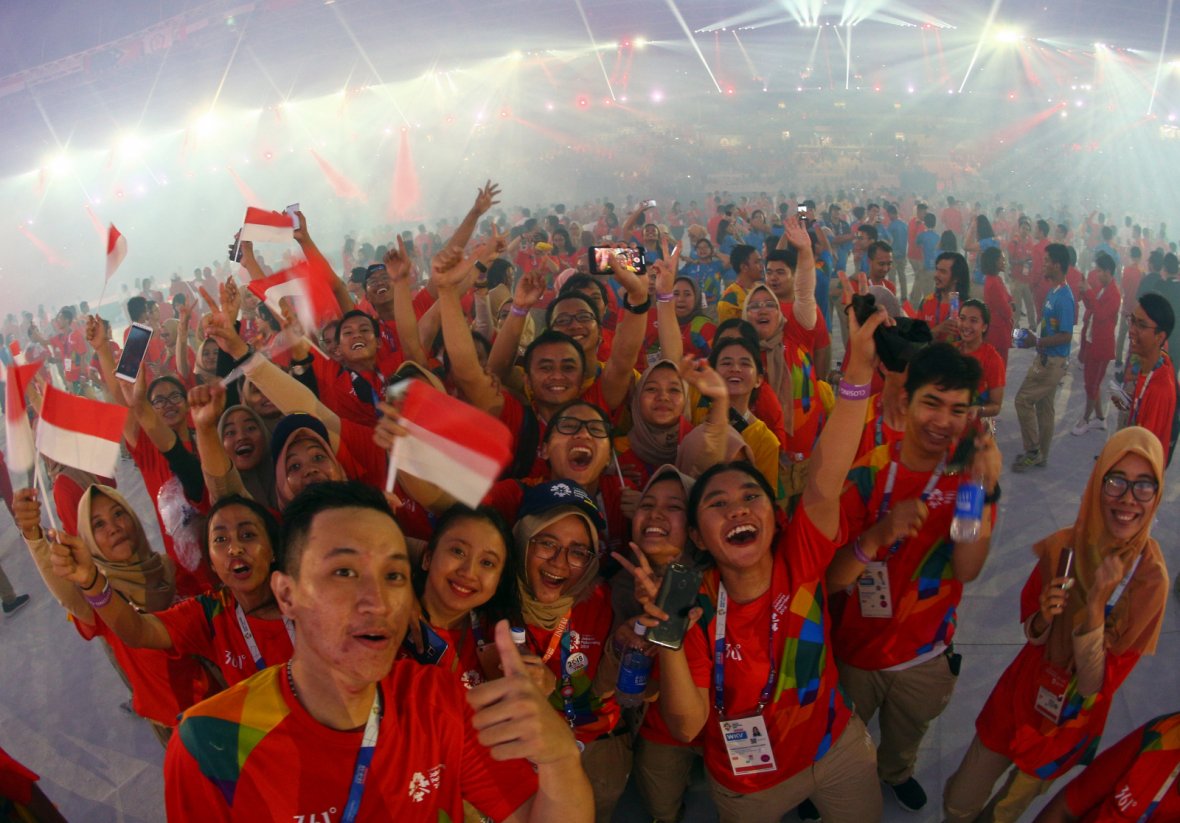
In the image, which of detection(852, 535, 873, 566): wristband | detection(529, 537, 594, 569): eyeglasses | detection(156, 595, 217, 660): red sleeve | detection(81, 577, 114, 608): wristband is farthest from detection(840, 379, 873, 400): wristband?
detection(81, 577, 114, 608): wristband

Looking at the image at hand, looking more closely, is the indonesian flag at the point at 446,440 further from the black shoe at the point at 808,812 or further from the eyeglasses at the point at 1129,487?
the black shoe at the point at 808,812

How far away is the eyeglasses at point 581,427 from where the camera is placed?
2.66 metres

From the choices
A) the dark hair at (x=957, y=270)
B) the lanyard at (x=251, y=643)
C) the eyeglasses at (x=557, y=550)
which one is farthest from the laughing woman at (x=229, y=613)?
the dark hair at (x=957, y=270)

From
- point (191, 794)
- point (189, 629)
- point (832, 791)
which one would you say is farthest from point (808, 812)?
point (189, 629)

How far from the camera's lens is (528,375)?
3.32 m

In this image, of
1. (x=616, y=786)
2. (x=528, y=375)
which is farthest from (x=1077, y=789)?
(x=528, y=375)

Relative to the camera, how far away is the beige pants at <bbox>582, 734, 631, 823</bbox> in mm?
2457

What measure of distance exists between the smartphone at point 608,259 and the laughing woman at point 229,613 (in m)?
2.39

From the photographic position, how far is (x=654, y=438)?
3.03m

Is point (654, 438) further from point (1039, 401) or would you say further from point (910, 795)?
point (1039, 401)

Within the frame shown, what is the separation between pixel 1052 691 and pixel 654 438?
1.66m

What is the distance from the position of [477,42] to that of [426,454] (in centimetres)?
2141

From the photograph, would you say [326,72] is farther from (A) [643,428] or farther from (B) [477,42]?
(A) [643,428]

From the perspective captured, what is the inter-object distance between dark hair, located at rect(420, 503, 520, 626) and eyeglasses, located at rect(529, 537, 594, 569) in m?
0.09
